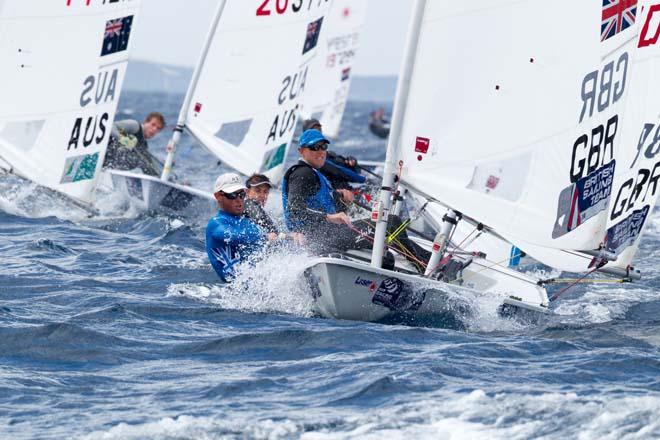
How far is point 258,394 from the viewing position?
512 centimetres

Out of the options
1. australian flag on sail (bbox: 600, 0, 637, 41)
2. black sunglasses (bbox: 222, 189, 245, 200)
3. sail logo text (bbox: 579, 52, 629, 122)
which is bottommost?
black sunglasses (bbox: 222, 189, 245, 200)

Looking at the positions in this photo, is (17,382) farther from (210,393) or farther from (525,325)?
(525,325)

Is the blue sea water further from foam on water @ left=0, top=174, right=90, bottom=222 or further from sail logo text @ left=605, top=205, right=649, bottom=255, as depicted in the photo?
foam on water @ left=0, top=174, right=90, bottom=222

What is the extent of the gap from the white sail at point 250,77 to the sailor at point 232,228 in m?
5.65

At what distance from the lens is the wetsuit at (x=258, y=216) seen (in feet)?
24.7

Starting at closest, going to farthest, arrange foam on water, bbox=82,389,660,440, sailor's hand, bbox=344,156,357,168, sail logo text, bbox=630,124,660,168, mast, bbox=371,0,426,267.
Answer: foam on water, bbox=82,389,660,440 → mast, bbox=371,0,426,267 → sail logo text, bbox=630,124,660,168 → sailor's hand, bbox=344,156,357,168

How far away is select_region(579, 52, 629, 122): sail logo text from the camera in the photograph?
682 centimetres

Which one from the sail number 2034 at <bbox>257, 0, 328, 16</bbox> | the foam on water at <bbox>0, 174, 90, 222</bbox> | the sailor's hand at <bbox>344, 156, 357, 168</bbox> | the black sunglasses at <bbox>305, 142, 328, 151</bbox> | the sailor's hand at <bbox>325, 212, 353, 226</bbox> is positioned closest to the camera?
the sailor's hand at <bbox>325, 212, 353, 226</bbox>

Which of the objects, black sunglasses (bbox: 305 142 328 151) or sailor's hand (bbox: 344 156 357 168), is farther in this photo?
sailor's hand (bbox: 344 156 357 168)

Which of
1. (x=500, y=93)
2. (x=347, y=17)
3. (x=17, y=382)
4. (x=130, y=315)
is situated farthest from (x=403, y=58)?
(x=347, y=17)

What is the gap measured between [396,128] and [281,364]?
1.69m

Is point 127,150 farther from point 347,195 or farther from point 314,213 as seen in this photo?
point 314,213

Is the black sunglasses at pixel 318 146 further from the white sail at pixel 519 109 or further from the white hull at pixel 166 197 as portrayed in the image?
the white hull at pixel 166 197

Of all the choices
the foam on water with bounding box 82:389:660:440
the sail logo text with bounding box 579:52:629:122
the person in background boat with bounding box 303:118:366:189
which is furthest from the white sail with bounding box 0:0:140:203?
the foam on water with bounding box 82:389:660:440
